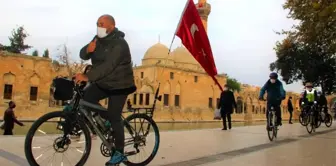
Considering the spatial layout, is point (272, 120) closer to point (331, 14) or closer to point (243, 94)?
point (331, 14)

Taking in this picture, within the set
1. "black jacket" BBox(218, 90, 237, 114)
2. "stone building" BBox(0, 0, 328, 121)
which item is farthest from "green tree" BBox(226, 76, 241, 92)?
"black jacket" BBox(218, 90, 237, 114)

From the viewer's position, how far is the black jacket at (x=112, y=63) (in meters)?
3.60

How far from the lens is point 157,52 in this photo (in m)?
56.8

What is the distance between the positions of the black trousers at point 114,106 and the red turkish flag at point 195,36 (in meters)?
3.75

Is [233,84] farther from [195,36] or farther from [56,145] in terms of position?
[56,145]

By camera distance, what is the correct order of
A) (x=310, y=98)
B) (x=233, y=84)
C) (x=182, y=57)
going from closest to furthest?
(x=310, y=98), (x=182, y=57), (x=233, y=84)

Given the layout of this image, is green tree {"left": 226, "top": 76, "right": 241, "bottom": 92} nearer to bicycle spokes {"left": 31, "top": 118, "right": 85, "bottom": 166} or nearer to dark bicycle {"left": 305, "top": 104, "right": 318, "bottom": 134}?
dark bicycle {"left": 305, "top": 104, "right": 318, "bottom": 134}

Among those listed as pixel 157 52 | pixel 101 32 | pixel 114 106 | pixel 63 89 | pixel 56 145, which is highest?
pixel 157 52

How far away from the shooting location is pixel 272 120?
801 cm

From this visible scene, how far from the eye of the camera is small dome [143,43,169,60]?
185 feet

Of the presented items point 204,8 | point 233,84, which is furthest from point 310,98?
point 233,84

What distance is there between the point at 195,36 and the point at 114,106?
4.27 meters

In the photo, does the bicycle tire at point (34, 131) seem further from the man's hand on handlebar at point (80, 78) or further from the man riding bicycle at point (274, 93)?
the man riding bicycle at point (274, 93)

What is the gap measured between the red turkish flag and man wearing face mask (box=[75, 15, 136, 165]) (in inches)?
142
